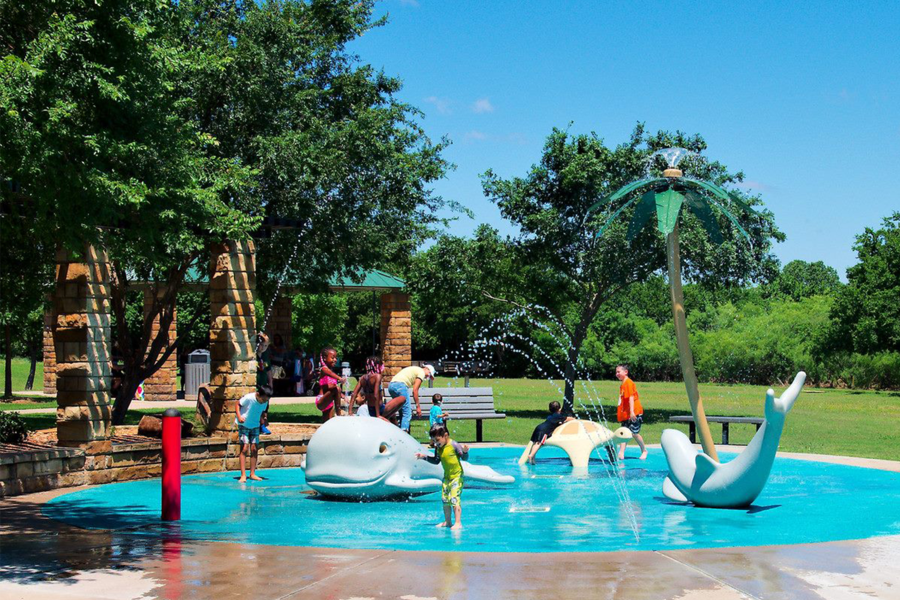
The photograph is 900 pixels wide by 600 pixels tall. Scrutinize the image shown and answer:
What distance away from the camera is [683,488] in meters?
12.0

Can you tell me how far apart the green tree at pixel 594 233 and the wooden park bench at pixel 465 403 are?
4.33 metres

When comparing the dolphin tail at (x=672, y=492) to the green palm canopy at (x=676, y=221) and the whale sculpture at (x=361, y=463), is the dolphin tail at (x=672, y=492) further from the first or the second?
the whale sculpture at (x=361, y=463)

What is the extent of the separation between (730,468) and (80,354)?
330 inches

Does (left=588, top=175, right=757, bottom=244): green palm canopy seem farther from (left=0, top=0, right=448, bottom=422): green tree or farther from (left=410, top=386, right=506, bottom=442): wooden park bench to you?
(left=410, top=386, right=506, bottom=442): wooden park bench

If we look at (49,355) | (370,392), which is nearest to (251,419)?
(370,392)

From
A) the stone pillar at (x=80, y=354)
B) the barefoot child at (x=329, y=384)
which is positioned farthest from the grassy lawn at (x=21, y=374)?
the stone pillar at (x=80, y=354)

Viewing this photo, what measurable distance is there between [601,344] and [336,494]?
50.1 metres

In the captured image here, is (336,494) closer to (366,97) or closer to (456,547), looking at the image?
(456,547)

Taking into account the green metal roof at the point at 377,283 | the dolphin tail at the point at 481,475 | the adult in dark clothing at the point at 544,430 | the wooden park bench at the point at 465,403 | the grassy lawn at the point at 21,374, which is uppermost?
the green metal roof at the point at 377,283

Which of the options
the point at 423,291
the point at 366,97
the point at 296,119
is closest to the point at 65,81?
the point at 296,119

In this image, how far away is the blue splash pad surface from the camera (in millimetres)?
9422

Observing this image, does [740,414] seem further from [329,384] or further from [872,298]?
[872,298]

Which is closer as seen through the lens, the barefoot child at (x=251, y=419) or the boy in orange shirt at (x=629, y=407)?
the barefoot child at (x=251, y=419)

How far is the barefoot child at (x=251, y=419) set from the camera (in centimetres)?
1388
